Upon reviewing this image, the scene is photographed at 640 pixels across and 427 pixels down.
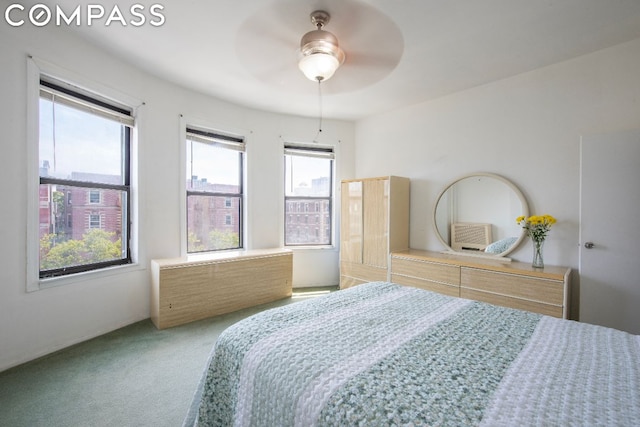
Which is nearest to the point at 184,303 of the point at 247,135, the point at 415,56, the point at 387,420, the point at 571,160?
the point at 247,135

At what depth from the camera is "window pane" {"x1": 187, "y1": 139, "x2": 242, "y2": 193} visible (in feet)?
11.4

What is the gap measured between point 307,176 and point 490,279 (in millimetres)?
2806

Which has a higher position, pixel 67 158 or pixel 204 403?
pixel 67 158

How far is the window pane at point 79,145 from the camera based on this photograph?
2338 millimetres

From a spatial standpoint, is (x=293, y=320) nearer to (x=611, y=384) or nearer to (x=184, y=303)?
(x=611, y=384)

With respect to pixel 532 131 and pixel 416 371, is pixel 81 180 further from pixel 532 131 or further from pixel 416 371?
pixel 532 131

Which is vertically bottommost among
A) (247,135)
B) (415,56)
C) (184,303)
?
(184,303)

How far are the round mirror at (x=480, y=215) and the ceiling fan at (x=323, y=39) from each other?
172cm

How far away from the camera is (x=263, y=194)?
400 cm

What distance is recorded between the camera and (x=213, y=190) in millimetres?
3680

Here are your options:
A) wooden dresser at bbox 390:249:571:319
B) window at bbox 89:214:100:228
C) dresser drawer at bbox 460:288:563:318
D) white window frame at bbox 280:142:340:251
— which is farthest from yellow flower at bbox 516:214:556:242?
window at bbox 89:214:100:228

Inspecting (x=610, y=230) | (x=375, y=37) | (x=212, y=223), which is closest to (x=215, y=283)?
(x=212, y=223)

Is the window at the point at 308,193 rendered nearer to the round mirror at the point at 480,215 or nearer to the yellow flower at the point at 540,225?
the round mirror at the point at 480,215

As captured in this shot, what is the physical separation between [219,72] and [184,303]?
2476mm
